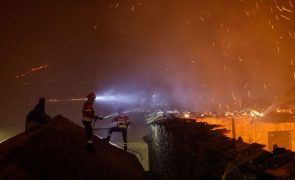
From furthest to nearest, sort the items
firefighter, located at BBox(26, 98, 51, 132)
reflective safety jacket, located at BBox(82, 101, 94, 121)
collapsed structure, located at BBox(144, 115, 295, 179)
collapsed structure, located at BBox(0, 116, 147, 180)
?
firefighter, located at BBox(26, 98, 51, 132) → reflective safety jacket, located at BBox(82, 101, 94, 121) → collapsed structure, located at BBox(0, 116, 147, 180) → collapsed structure, located at BBox(144, 115, 295, 179)

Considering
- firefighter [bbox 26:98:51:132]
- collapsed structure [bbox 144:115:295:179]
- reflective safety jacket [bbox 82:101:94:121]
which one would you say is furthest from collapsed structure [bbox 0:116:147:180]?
collapsed structure [bbox 144:115:295:179]

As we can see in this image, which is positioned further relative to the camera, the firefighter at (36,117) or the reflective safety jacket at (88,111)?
the firefighter at (36,117)

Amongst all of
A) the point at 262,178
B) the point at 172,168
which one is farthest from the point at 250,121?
the point at 262,178

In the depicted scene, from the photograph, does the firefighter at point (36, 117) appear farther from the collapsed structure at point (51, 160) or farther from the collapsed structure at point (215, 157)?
the collapsed structure at point (215, 157)

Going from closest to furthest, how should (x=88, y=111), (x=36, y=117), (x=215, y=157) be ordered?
(x=215, y=157)
(x=88, y=111)
(x=36, y=117)

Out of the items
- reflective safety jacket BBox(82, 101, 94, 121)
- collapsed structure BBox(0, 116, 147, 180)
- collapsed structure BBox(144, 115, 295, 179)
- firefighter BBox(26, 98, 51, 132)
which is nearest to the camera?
collapsed structure BBox(144, 115, 295, 179)

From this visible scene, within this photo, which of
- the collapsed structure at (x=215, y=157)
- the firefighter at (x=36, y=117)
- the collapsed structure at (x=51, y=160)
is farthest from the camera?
the firefighter at (x=36, y=117)

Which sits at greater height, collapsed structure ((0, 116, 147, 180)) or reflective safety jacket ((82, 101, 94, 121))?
reflective safety jacket ((82, 101, 94, 121))

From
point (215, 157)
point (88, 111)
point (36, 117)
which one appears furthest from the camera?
point (36, 117)

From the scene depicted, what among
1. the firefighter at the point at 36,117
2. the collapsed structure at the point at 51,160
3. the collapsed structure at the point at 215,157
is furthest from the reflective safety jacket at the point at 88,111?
the firefighter at the point at 36,117

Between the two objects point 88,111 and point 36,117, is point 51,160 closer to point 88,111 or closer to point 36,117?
point 88,111

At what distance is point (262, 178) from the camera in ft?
11.2

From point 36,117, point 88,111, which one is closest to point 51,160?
point 88,111

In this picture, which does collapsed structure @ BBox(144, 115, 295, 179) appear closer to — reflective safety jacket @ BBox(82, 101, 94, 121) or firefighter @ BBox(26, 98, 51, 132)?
reflective safety jacket @ BBox(82, 101, 94, 121)
